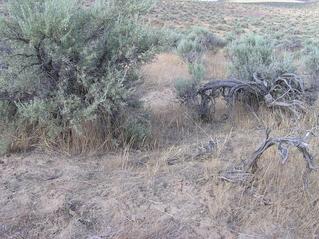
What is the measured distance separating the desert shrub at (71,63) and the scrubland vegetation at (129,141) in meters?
0.02

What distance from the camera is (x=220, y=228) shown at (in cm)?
369

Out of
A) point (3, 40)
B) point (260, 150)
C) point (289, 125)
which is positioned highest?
point (3, 40)

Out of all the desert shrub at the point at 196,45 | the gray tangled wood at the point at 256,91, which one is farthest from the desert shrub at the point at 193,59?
the gray tangled wood at the point at 256,91

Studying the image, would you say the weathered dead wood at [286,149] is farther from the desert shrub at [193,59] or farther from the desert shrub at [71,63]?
the desert shrub at [193,59]

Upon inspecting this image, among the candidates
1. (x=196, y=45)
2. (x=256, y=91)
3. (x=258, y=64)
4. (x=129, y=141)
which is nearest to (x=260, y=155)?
(x=129, y=141)

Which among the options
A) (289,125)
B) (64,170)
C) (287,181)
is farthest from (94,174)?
(289,125)

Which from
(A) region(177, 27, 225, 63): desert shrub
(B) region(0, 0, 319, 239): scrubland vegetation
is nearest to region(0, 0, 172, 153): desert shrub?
(B) region(0, 0, 319, 239): scrubland vegetation

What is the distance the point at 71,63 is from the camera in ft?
16.9

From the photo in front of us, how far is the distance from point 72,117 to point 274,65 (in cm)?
385

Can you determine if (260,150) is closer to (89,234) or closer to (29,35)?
(89,234)

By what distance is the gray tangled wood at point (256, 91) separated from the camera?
670 cm

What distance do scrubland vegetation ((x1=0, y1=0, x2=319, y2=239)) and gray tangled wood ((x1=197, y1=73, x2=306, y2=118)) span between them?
1.0 inches

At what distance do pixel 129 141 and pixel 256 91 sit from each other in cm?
245

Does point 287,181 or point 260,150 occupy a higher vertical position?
point 260,150
